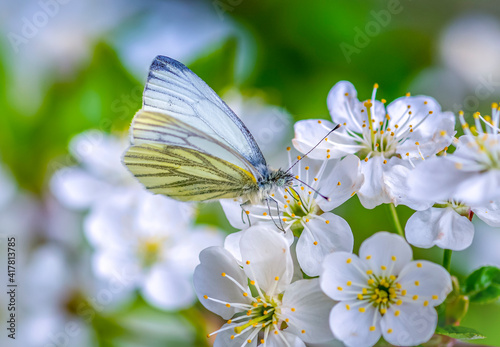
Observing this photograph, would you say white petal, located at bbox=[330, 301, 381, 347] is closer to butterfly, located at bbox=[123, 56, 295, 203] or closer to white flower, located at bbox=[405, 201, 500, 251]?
white flower, located at bbox=[405, 201, 500, 251]

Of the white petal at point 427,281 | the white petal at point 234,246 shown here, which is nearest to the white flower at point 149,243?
the white petal at point 234,246

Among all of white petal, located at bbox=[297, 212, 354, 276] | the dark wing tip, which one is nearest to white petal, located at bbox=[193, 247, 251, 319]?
white petal, located at bbox=[297, 212, 354, 276]

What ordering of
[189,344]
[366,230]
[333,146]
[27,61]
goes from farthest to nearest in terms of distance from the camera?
1. [27,61]
2. [366,230]
3. [189,344]
4. [333,146]

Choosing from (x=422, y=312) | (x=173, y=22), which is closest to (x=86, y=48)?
(x=173, y=22)

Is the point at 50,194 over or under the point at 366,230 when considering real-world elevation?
over

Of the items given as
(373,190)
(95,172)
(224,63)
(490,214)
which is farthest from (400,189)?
(95,172)

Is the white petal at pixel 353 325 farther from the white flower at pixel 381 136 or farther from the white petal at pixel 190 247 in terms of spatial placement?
the white petal at pixel 190 247

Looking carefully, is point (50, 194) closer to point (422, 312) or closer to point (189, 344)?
point (189, 344)
